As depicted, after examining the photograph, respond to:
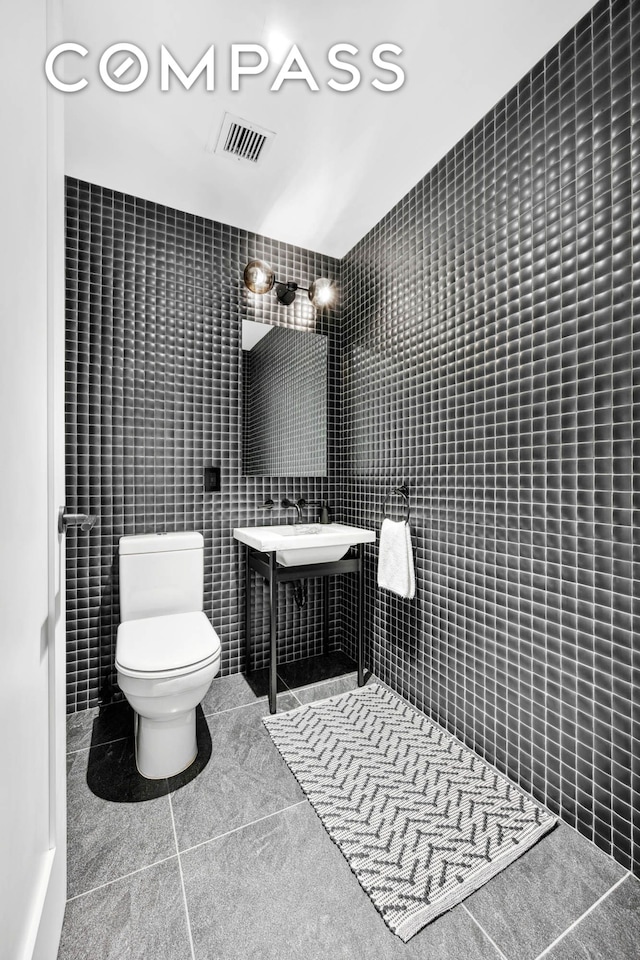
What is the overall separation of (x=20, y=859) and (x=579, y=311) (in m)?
1.85

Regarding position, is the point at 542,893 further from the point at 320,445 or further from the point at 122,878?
the point at 320,445

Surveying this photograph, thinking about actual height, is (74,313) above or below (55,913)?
above

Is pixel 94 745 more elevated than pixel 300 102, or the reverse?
pixel 300 102

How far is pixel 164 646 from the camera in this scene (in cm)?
158

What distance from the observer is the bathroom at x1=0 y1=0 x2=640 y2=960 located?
3.21 feet

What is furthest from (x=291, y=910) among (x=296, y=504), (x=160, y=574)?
(x=296, y=504)

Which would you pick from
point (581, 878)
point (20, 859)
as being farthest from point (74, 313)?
point (581, 878)

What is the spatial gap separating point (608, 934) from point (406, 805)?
574mm

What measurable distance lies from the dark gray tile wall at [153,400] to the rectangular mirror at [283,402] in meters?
0.07

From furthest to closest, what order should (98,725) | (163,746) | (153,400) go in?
(153,400)
(98,725)
(163,746)

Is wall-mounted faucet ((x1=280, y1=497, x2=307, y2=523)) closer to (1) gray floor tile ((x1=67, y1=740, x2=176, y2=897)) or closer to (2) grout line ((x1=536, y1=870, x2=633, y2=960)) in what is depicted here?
(1) gray floor tile ((x1=67, y1=740, x2=176, y2=897))

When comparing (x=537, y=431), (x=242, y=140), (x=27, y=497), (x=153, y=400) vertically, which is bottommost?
(x=27, y=497)

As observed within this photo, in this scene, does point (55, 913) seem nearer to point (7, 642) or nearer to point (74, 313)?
point (7, 642)

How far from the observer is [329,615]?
2.65 metres
